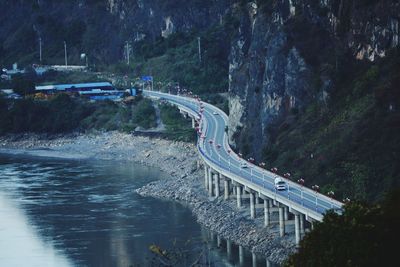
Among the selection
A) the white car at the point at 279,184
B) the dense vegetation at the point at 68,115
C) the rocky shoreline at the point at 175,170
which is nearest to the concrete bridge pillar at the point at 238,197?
the rocky shoreline at the point at 175,170

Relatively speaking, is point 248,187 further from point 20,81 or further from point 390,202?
point 20,81

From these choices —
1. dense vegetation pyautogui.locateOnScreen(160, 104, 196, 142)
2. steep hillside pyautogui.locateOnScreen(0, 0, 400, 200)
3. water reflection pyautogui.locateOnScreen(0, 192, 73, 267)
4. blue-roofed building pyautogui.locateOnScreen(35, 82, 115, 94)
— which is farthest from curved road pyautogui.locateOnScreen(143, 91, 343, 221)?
blue-roofed building pyautogui.locateOnScreen(35, 82, 115, 94)

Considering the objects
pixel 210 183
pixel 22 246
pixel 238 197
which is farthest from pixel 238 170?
pixel 22 246

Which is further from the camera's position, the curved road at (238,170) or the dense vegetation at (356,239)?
the curved road at (238,170)

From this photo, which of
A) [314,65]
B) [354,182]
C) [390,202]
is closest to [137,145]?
[314,65]

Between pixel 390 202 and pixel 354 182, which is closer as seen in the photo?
pixel 390 202

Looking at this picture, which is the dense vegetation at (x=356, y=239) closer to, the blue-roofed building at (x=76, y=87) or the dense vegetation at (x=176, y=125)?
the dense vegetation at (x=176, y=125)


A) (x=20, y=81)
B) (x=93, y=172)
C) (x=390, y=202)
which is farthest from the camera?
(x=20, y=81)

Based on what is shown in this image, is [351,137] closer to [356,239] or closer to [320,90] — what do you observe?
[320,90]
